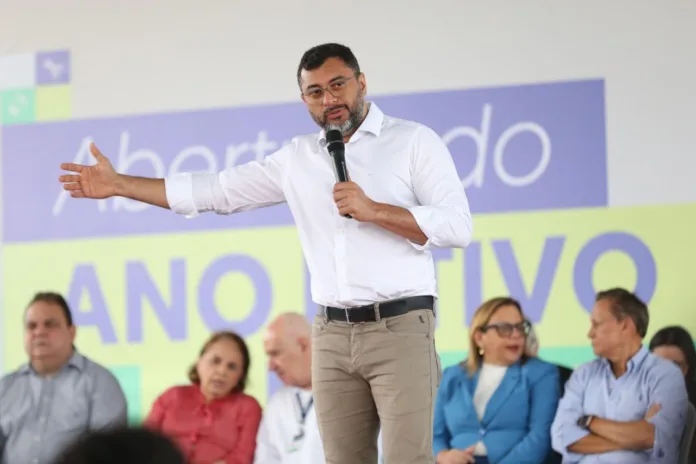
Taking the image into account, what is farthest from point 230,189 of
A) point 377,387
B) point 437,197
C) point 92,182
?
point 377,387

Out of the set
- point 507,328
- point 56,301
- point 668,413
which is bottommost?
point 668,413

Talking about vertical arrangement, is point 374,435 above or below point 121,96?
below

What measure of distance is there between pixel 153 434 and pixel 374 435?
1.94m

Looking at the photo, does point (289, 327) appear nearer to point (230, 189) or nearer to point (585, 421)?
point (585, 421)

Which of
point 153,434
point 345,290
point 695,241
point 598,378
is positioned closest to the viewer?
point 153,434

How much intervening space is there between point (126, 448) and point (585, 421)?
13.6 ft

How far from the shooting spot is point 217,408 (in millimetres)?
5301

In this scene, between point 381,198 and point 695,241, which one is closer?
point 381,198

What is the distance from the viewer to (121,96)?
21.7ft

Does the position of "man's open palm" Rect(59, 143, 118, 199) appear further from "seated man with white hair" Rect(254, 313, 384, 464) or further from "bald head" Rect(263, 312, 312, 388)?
"bald head" Rect(263, 312, 312, 388)

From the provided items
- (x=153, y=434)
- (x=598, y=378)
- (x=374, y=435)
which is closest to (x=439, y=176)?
(x=374, y=435)

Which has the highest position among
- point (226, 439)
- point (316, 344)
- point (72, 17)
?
point (72, 17)

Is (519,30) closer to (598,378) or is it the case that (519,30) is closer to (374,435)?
(598,378)

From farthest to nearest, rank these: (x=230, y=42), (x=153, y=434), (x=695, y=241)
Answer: (x=230, y=42), (x=695, y=241), (x=153, y=434)
